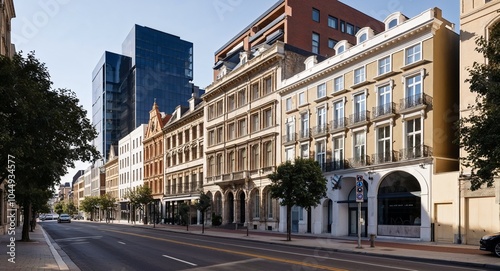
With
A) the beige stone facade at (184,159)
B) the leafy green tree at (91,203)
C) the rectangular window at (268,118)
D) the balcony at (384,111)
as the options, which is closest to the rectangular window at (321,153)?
the balcony at (384,111)

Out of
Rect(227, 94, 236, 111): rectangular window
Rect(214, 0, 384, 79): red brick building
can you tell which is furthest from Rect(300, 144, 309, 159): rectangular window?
Rect(214, 0, 384, 79): red brick building

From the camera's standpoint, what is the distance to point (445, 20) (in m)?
27.8

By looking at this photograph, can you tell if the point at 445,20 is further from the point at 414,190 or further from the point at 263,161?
the point at 263,161

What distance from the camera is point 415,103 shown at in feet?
90.7

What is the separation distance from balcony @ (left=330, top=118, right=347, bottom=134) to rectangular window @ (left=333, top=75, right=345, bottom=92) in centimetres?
244

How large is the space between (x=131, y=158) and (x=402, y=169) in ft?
216

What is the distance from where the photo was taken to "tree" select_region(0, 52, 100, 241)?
1320cm

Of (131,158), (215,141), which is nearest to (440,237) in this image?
(215,141)

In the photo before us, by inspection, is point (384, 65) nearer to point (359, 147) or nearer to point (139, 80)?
point (359, 147)

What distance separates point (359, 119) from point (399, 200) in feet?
21.4

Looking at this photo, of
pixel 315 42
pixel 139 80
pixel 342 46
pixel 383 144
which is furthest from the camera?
pixel 139 80

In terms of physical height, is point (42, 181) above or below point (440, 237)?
above

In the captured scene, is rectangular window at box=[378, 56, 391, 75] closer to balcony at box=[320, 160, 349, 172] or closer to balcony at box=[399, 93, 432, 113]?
balcony at box=[399, 93, 432, 113]

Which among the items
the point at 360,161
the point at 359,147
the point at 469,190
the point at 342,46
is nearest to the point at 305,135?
the point at 359,147
